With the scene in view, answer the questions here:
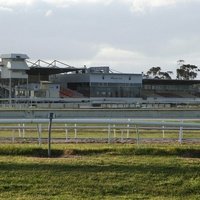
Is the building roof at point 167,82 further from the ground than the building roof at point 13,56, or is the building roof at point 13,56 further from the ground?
the building roof at point 13,56

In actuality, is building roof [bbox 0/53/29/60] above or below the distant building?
above

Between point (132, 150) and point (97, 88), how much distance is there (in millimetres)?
74847

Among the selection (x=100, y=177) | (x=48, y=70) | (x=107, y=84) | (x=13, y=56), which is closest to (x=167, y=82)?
(x=107, y=84)

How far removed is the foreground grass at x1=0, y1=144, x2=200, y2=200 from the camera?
19.9 ft

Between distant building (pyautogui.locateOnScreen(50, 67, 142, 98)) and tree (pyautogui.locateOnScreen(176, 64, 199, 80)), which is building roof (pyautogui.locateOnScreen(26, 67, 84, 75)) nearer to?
distant building (pyautogui.locateOnScreen(50, 67, 142, 98))

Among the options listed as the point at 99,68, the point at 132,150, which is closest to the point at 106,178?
the point at 132,150

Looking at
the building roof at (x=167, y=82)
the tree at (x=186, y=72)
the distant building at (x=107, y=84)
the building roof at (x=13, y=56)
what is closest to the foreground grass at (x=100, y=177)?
the building roof at (x=13, y=56)

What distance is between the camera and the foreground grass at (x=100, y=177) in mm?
6062

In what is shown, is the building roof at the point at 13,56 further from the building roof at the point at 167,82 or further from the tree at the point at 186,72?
the tree at the point at 186,72

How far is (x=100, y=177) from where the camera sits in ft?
21.5

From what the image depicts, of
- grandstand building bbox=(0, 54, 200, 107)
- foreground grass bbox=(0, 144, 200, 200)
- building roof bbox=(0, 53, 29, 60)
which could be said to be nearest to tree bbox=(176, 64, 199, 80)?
grandstand building bbox=(0, 54, 200, 107)

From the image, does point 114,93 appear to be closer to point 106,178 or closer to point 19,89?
point 19,89

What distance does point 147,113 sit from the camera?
30531 mm

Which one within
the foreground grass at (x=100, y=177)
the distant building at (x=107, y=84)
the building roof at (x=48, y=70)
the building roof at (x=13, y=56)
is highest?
the building roof at (x=13, y=56)
